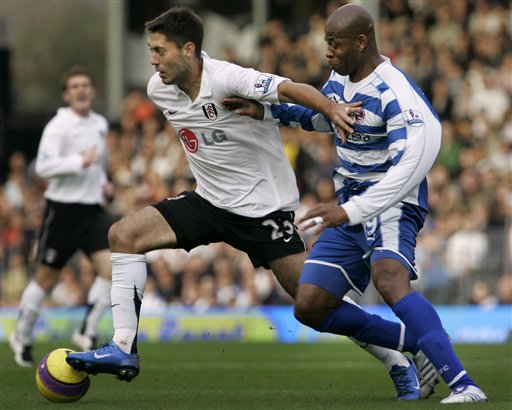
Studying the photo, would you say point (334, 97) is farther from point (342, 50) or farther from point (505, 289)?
point (505, 289)

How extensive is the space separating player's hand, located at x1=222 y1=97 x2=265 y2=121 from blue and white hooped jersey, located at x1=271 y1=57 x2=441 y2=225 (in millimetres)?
188

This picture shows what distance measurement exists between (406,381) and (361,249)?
0.93m

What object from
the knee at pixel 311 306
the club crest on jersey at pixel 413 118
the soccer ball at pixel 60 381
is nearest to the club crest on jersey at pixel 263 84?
the club crest on jersey at pixel 413 118

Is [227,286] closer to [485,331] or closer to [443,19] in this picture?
[485,331]

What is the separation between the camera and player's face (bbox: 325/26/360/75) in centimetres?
793

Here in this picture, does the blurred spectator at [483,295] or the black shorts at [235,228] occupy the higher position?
the black shorts at [235,228]

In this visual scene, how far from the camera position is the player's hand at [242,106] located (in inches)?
328

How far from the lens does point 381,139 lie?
805cm

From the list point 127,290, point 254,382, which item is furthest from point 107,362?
point 254,382

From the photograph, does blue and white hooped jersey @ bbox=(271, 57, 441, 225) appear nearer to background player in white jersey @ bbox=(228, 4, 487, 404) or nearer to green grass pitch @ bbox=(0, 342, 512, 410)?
background player in white jersey @ bbox=(228, 4, 487, 404)

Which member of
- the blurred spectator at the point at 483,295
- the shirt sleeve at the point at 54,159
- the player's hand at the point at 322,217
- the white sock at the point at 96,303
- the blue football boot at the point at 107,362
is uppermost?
the player's hand at the point at 322,217

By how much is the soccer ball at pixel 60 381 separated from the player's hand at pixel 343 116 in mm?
2235

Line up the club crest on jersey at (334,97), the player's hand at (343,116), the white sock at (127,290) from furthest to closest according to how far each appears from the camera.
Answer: the white sock at (127,290), the club crest on jersey at (334,97), the player's hand at (343,116)

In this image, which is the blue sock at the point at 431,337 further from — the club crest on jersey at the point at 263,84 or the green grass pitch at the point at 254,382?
the club crest on jersey at the point at 263,84
